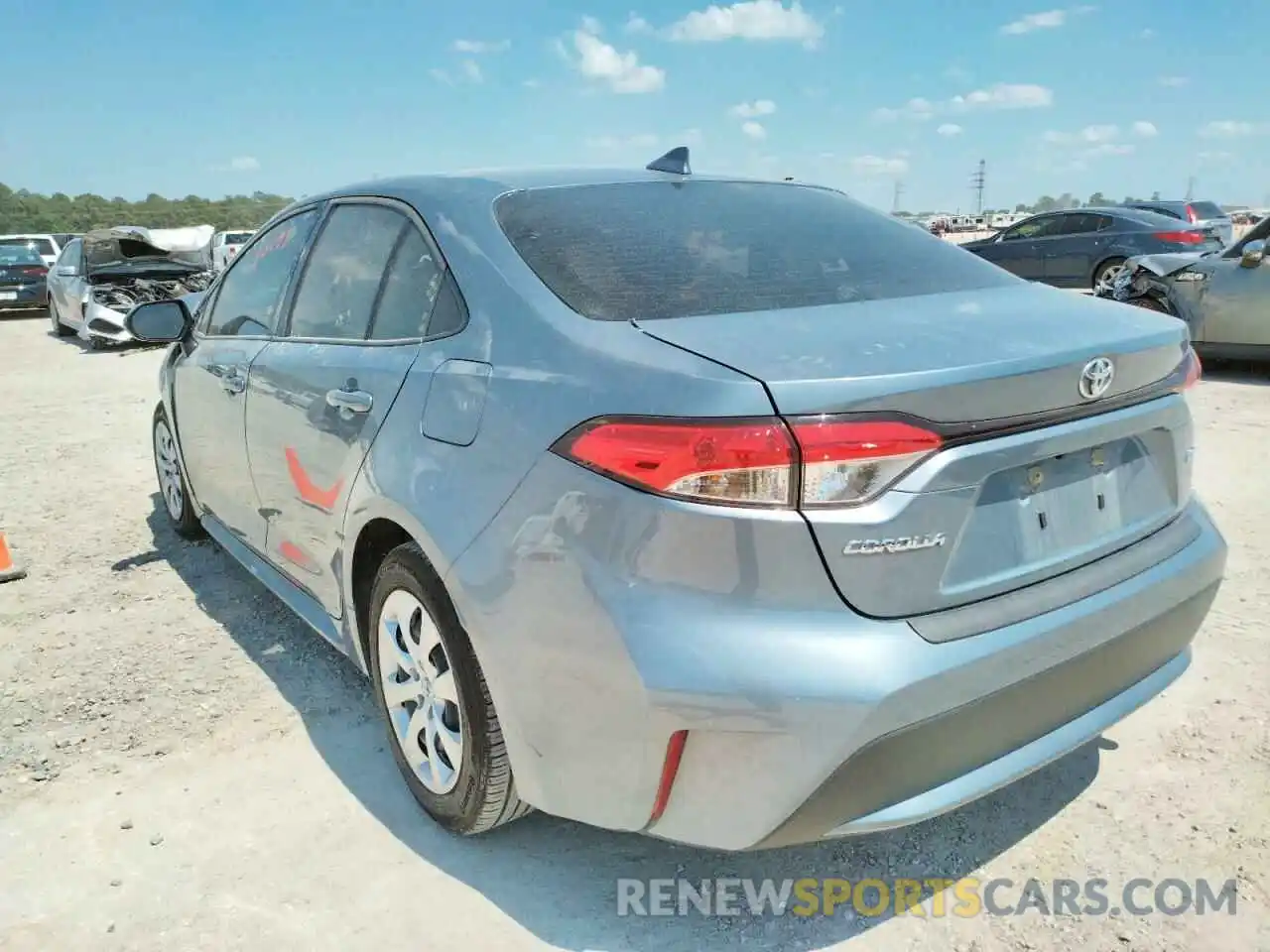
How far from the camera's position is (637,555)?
175cm

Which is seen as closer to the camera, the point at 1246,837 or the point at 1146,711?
the point at 1246,837

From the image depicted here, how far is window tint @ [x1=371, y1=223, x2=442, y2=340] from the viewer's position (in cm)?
249

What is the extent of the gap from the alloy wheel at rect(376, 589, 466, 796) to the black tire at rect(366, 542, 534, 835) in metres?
0.03

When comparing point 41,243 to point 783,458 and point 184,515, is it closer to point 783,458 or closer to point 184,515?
point 184,515

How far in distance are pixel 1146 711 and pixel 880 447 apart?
1.90 metres

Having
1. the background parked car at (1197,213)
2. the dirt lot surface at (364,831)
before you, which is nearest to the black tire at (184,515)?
the dirt lot surface at (364,831)

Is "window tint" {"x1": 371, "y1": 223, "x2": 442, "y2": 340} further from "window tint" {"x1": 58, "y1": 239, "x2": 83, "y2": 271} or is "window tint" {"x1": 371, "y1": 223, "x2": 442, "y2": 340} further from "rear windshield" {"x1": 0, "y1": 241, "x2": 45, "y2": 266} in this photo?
"rear windshield" {"x1": 0, "y1": 241, "x2": 45, "y2": 266}

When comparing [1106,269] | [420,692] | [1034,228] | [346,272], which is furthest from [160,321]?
[1034,228]

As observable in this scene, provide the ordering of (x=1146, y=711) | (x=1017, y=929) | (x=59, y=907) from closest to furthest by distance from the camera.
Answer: (x=1017, y=929) → (x=59, y=907) → (x=1146, y=711)

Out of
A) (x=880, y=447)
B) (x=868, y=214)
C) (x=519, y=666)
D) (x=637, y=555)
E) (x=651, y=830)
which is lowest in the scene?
(x=651, y=830)

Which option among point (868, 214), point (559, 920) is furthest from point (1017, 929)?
point (868, 214)

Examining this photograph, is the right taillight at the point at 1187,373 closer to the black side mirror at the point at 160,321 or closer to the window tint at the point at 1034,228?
the black side mirror at the point at 160,321

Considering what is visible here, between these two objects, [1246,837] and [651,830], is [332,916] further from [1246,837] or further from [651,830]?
[1246,837]

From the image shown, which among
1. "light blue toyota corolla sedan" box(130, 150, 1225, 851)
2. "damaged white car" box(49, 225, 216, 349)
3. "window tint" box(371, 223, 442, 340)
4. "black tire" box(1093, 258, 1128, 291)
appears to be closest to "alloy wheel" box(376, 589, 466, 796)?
"light blue toyota corolla sedan" box(130, 150, 1225, 851)
